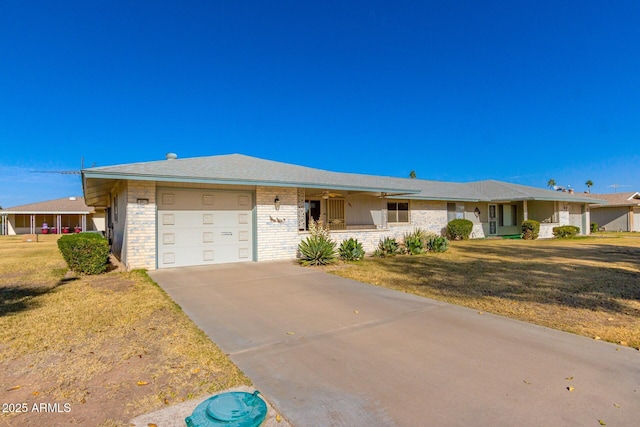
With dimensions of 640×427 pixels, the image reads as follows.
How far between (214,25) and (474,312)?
15.6m

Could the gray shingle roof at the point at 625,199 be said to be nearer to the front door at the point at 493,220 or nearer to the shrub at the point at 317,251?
the front door at the point at 493,220

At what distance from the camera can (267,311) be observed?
225 inches

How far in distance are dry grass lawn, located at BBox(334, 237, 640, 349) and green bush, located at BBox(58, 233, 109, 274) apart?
6.56 meters

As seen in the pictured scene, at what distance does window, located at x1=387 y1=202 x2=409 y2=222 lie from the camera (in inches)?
733

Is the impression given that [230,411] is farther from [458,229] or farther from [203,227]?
[458,229]

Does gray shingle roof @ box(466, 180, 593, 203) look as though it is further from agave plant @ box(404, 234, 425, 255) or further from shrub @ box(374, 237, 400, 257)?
shrub @ box(374, 237, 400, 257)

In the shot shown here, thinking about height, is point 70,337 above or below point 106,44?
below

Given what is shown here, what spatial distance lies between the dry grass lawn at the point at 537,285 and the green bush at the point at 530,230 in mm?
8914

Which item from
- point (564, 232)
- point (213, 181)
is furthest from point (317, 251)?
point (564, 232)

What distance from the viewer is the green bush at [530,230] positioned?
22.0m

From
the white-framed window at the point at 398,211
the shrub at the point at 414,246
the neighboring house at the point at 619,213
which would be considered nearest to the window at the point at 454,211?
the white-framed window at the point at 398,211

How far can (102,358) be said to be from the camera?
380 cm

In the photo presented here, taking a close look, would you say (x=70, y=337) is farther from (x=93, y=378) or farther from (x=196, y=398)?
(x=196, y=398)

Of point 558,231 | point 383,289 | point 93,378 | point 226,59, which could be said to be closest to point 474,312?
point 383,289
